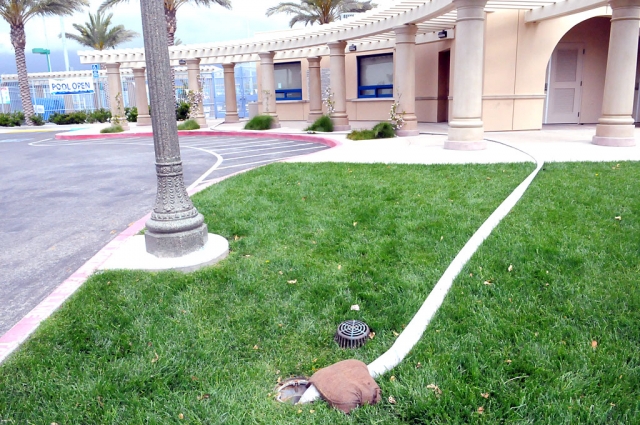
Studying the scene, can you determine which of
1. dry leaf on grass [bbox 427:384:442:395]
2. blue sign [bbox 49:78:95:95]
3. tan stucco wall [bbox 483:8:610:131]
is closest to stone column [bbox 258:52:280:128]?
tan stucco wall [bbox 483:8:610:131]

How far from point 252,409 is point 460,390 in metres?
1.10

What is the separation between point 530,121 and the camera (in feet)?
51.9

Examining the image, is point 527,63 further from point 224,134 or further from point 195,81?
point 195,81

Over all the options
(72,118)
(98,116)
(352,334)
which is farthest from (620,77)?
(72,118)

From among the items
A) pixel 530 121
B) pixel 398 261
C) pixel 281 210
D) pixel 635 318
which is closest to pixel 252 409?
pixel 398 261

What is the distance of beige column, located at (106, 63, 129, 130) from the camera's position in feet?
82.5

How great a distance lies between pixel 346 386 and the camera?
2.69 meters

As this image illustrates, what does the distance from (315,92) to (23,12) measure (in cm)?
2230

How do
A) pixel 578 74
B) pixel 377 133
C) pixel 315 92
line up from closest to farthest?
pixel 377 133
pixel 578 74
pixel 315 92

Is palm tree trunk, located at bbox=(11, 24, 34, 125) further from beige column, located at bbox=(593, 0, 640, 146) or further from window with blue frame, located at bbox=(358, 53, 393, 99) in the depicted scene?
beige column, located at bbox=(593, 0, 640, 146)

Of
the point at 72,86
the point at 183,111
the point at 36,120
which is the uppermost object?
Answer: the point at 72,86

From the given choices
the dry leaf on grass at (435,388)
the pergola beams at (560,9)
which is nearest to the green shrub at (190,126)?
the pergola beams at (560,9)

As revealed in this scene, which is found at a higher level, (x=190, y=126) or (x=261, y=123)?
(x=261, y=123)

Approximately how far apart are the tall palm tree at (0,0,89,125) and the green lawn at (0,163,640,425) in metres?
33.6
